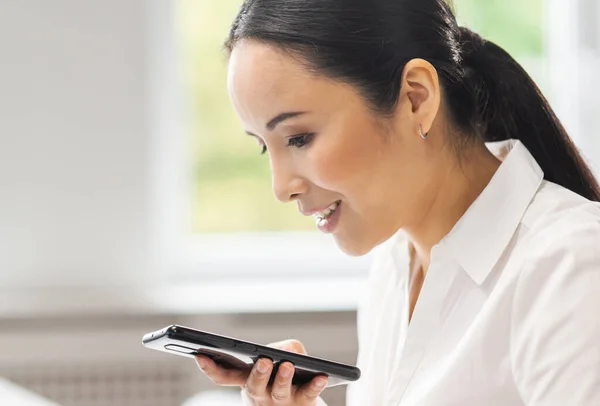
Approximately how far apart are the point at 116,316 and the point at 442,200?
1.46 meters

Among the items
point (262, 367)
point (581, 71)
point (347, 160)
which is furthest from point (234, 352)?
point (581, 71)

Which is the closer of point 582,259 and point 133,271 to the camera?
point 582,259

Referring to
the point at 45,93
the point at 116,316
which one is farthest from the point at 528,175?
the point at 45,93

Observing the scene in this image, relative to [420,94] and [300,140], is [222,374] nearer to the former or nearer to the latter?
[300,140]

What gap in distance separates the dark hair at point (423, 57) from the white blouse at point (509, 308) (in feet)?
0.18

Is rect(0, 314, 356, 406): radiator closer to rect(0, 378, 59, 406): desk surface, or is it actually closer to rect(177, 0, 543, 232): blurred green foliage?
rect(177, 0, 543, 232): blurred green foliage

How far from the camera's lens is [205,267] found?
2742mm

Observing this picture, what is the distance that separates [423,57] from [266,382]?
0.49 metres

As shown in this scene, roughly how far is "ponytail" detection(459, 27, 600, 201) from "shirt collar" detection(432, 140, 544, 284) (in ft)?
0.16

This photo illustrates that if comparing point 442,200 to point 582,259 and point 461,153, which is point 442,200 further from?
point 582,259

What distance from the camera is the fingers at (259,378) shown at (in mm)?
1075

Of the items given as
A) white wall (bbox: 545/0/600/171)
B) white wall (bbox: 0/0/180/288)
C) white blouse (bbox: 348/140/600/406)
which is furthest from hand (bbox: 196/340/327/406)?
white wall (bbox: 545/0/600/171)

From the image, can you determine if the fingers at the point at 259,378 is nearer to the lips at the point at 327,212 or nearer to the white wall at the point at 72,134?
the lips at the point at 327,212

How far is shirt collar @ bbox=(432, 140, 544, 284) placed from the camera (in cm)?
112
